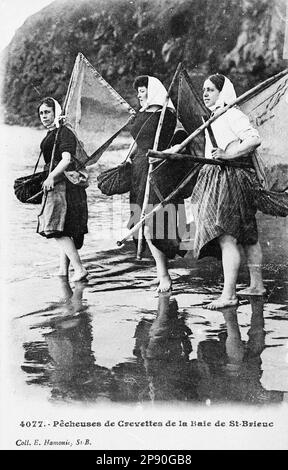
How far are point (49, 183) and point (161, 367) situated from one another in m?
1.46

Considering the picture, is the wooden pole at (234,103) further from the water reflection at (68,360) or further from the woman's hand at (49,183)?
the water reflection at (68,360)

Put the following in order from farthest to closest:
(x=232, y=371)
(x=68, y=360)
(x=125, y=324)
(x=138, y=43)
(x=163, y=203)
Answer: (x=138, y=43) → (x=163, y=203) → (x=125, y=324) → (x=68, y=360) → (x=232, y=371)

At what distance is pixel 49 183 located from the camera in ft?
17.6

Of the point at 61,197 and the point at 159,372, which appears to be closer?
the point at 159,372

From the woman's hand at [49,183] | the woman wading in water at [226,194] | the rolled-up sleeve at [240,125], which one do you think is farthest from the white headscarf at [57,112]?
the rolled-up sleeve at [240,125]

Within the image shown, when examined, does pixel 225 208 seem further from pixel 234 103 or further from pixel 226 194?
pixel 234 103

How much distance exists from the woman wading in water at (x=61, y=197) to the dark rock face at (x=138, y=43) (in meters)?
0.12

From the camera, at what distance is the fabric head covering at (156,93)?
5254 mm

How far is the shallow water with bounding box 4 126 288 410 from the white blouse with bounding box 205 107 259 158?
56cm

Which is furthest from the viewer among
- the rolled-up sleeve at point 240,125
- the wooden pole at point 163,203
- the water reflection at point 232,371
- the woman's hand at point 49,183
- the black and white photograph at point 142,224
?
the woman's hand at point 49,183

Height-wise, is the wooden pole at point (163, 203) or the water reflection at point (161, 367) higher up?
the wooden pole at point (163, 203)

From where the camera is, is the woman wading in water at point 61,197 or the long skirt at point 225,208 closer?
the long skirt at point 225,208

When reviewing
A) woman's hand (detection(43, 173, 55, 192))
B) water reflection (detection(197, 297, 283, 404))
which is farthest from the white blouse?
water reflection (detection(197, 297, 283, 404))

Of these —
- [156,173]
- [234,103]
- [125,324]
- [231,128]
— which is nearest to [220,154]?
[231,128]
